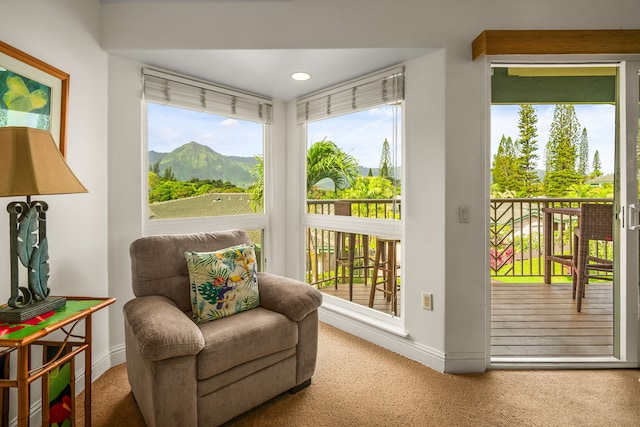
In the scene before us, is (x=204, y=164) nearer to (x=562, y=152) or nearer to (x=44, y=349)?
(x=44, y=349)

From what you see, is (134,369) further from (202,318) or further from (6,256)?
(6,256)

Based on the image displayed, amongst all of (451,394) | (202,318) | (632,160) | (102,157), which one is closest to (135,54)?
(102,157)

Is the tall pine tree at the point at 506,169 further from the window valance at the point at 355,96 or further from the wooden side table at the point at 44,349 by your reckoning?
the wooden side table at the point at 44,349

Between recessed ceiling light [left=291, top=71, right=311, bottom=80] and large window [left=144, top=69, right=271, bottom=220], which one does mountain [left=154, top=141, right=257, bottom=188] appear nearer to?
large window [left=144, top=69, right=271, bottom=220]

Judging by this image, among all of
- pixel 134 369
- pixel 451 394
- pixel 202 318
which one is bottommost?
pixel 451 394

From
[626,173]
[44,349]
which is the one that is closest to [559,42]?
[626,173]

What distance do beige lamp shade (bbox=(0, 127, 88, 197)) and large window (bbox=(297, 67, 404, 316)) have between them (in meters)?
2.11

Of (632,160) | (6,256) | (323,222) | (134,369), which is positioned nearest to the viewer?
(6,256)

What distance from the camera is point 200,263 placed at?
6.77 feet

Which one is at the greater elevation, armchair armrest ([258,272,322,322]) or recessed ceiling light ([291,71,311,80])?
recessed ceiling light ([291,71,311,80])

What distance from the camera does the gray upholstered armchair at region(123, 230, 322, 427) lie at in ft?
4.94

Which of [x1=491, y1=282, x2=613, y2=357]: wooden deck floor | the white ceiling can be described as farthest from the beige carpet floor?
the white ceiling

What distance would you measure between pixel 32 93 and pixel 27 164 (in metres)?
0.63

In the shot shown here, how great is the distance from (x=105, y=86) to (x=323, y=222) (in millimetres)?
1991
